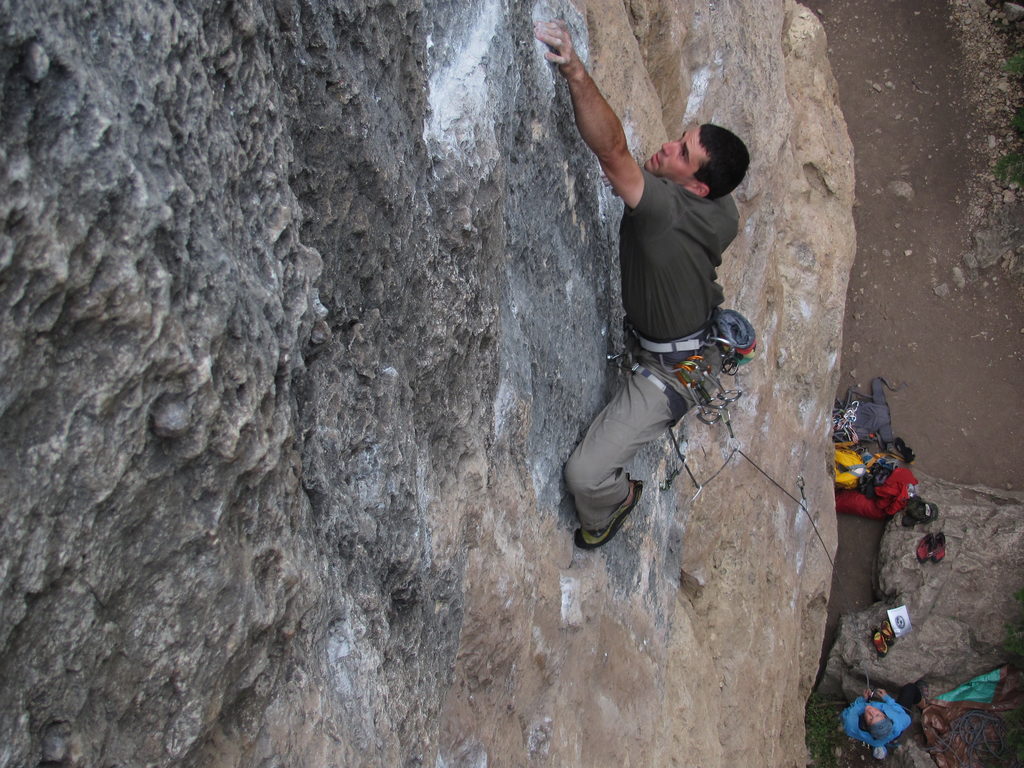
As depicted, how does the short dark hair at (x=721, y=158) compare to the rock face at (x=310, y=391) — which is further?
the short dark hair at (x=721, y=158)

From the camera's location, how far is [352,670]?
2.31m

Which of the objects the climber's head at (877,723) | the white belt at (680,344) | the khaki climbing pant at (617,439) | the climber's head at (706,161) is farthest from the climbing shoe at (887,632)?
the climber's head at (706,161)

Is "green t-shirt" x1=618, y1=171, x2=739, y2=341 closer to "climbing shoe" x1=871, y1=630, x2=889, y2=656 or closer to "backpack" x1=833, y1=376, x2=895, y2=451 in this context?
"climbing shoe" x1=871, y1=630, x2=889, y2=656

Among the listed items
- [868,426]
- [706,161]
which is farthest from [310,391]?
[868,426]

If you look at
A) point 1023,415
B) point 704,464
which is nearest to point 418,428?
point 704,464

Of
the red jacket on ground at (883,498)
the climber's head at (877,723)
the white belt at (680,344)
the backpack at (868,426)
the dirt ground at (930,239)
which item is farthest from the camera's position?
the dirt ground at (930,239)

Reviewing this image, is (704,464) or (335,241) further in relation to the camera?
(704,464)

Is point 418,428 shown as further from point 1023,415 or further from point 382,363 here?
point 1023,415

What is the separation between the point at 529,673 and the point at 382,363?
1.62 metres

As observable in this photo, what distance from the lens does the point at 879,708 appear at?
309 inches

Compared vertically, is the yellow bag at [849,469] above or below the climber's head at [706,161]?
below

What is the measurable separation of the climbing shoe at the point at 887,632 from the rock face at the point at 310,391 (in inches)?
170

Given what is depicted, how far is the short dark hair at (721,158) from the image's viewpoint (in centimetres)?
388

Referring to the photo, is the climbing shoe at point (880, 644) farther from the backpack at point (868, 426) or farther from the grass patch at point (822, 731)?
the backpack at point (868, 426)
